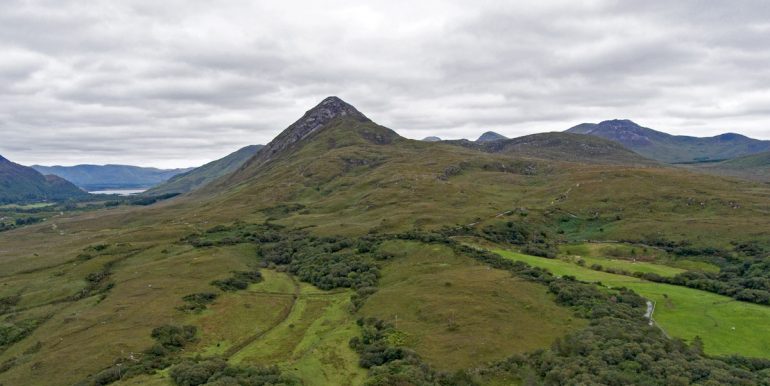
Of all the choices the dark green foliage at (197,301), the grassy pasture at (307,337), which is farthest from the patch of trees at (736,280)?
the dark green foliage at (197,301)

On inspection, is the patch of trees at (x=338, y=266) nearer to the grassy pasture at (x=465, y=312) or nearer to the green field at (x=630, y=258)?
the grassy pasture at (x=465, y=312)

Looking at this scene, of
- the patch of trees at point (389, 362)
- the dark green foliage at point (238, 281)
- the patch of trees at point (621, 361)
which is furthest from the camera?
the dark green foliage at point (238, 281)

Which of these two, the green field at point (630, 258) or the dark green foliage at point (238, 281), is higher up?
the green field at point (630, 258)

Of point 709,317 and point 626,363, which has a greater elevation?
point 709,317

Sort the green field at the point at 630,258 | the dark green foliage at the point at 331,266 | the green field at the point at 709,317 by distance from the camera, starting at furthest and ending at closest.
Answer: the dark green foliage at the point at 331,266 → the green field at the point at 630,258 → the green field at the point at 709,317

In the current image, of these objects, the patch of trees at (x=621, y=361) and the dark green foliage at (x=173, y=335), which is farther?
the dark green foliage at (x=173, y=335)

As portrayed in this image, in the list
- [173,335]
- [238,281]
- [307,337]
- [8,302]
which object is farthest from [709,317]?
[8,302]

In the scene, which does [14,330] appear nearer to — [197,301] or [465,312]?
[197,301]
